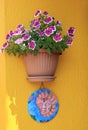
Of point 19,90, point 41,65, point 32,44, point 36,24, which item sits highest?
point 36,24

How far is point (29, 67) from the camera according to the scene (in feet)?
6.67

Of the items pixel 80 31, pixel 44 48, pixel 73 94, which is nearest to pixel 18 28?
pixel 44 48

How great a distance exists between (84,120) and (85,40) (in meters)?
0.65

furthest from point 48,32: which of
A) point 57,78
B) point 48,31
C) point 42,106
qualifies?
point 42,106

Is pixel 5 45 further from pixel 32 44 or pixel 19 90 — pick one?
pixel 19 90

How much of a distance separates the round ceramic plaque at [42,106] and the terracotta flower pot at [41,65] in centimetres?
17

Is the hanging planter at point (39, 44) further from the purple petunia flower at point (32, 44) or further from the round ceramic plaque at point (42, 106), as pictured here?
the round ceramic plaque at point (42, 106)

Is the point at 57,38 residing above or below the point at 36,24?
below

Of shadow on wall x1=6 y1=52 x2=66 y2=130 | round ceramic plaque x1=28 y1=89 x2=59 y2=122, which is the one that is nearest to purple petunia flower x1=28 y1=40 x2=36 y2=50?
shadow on wall x1=6 y1=52 x2=66 y2=130

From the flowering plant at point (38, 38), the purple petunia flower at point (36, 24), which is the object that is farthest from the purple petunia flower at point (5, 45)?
the purple petunia flower at point (36, 24)

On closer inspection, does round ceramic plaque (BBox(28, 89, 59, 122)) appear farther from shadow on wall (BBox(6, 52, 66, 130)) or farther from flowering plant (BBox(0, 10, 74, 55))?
flowering plant (BBox(0, 10, 74, 55))

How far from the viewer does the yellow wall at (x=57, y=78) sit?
212 cm

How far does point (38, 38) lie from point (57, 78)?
41cm

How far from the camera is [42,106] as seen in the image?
2150 millimetres
